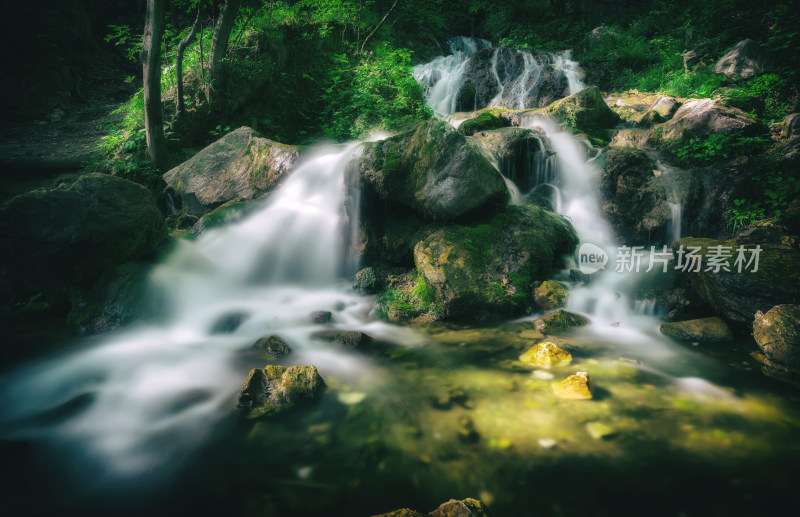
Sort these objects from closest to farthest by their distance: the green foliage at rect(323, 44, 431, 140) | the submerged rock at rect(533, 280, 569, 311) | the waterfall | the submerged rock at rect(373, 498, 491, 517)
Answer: the submerged rock at rect(373, 498, 491, 517) → the submerged rock at rect(533, 280, 569, 311) → the waterfall → the green foliage at rect(323, 44, 431, 140)

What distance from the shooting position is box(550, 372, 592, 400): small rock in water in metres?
2.78

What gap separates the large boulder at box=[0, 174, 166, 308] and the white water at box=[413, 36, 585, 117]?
11900 millimetres

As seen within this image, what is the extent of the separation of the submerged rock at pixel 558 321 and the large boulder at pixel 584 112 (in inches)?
288

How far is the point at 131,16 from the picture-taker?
16359 mm

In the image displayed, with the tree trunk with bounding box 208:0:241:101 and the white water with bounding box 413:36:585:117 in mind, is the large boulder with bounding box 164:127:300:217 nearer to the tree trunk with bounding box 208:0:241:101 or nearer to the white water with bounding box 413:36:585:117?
the tree trunk with bounding box 208:0:241:101

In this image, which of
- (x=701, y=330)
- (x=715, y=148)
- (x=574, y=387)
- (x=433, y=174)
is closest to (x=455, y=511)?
(x=574, y=387)

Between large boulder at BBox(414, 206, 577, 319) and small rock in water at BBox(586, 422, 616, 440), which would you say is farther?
large boulder at BBox(414, 206, 577, 319)

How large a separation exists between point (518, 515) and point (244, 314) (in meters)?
4.02

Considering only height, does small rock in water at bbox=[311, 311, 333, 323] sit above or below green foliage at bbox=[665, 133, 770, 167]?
below

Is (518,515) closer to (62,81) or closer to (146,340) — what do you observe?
(146,340)

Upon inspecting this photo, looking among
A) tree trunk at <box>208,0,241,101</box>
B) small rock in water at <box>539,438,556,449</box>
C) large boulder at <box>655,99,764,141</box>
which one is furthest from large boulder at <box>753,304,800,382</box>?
tree trunk at <box>208,0,241,101</box>

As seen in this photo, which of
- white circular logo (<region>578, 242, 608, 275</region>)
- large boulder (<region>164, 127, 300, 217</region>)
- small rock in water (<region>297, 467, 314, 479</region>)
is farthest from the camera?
large boulder (<region>164, 127, 300, 217</region>)

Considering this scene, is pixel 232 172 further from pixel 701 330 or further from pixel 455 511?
pixel 701 330

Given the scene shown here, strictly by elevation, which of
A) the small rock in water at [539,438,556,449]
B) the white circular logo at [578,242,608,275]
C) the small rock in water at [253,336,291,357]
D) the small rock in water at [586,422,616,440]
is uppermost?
the white circular logo at [578,242,608,275]
